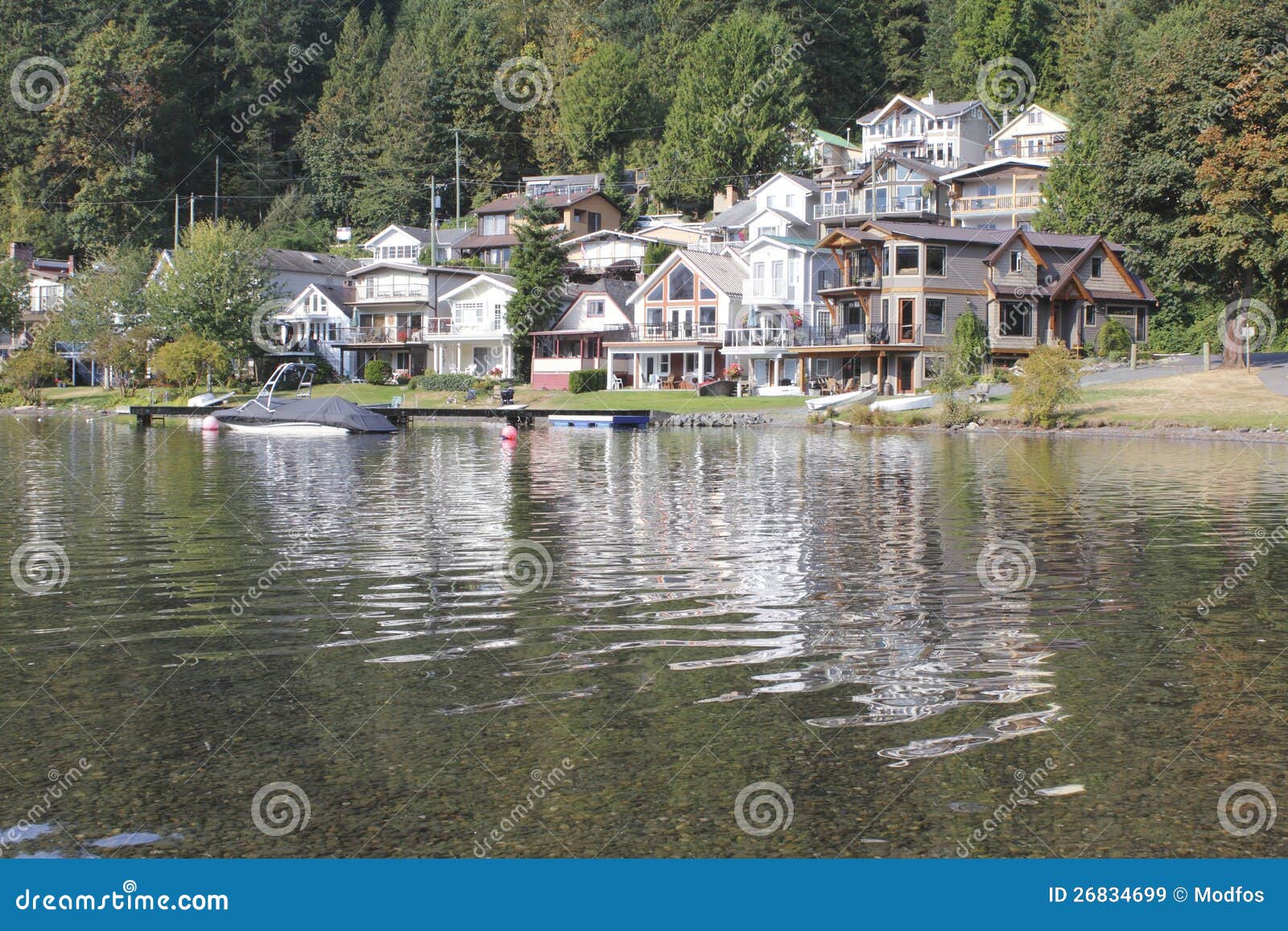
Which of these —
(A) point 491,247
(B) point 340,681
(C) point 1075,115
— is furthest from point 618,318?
(B) point 340,681

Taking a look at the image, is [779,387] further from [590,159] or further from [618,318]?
[590,159]

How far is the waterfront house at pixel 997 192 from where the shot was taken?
93875 mm

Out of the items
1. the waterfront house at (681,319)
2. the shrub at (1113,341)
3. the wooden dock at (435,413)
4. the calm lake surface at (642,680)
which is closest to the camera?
the calm lake surface at (642,680)

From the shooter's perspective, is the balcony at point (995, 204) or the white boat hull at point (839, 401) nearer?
the white boat hull at point (839, 401)

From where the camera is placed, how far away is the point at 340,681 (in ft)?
37.2

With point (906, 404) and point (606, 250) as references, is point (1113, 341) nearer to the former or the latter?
point (906, 404)

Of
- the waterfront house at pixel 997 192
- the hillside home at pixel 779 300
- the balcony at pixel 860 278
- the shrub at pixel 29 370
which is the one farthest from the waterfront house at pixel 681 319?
the shrub at pixel 29 370

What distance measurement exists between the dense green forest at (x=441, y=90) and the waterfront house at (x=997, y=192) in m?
5.79

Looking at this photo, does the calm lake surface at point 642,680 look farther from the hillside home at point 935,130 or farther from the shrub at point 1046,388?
the hillside home at point 935,130

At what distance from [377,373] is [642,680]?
80247mm

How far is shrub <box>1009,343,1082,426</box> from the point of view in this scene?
5128 centimetres

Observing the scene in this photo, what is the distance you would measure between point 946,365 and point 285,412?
28995mm

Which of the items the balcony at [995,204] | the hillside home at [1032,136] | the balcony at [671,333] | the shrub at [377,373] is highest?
the hillside home at [1032,136]

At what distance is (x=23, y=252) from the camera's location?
11838 centimetres
